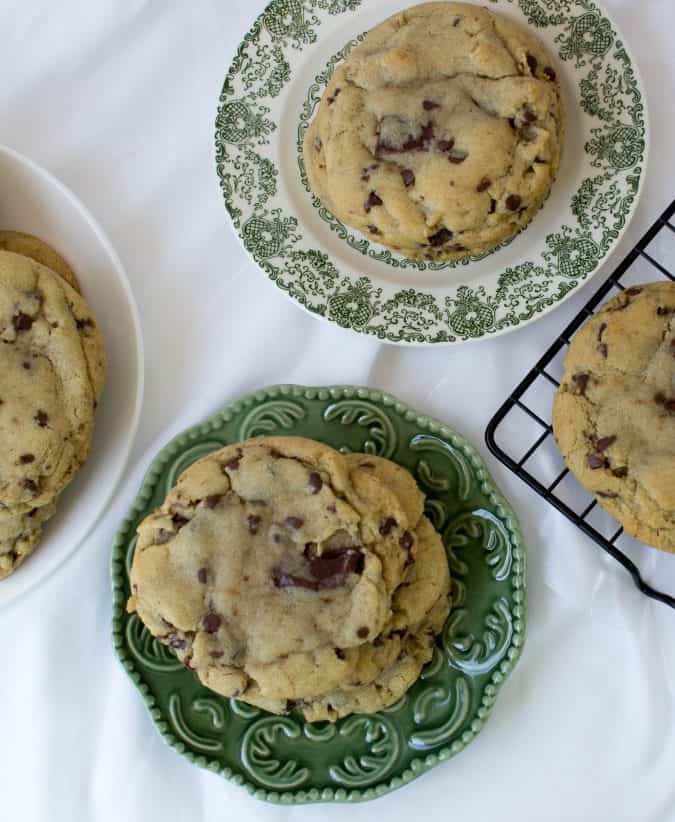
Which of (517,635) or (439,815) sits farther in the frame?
(439,815)

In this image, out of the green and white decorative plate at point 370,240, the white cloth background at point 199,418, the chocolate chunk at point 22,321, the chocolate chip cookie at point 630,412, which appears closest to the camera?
A: the chocolate chip cookie at point 630,412

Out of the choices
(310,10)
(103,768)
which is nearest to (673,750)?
(103,768)

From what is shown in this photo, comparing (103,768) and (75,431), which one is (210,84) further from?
(103,768)

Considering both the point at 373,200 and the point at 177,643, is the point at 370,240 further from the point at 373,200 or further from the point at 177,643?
the point at 177,643

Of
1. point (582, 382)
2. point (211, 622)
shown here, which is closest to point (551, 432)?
point (582, 382)

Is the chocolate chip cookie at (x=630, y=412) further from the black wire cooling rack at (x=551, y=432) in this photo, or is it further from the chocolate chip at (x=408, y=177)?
the chocolate chip at (x=408, y=177)

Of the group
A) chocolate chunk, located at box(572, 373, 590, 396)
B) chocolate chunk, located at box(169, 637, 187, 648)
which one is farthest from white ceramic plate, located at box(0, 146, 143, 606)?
chocolate chunk, located at box(572, 373, 590, 396)

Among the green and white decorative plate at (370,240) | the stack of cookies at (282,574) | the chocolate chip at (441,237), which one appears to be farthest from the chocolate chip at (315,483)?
the chocolate chip at (441,237)
